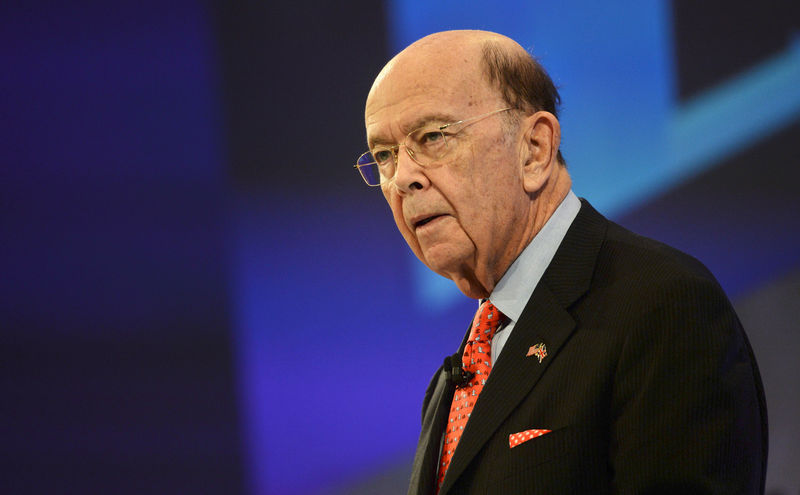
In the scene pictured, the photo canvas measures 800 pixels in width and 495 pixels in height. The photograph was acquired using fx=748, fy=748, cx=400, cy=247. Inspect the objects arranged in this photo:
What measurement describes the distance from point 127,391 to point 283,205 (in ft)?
2.63

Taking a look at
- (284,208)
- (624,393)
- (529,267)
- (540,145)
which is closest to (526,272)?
→ (529,267)

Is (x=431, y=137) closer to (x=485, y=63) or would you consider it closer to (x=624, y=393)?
(x=485, y=63)

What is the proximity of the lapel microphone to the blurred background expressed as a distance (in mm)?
1204

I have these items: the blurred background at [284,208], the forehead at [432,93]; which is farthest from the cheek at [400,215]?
the blurred background at [284,208]

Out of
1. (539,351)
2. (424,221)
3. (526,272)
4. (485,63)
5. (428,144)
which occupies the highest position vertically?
(485,63)

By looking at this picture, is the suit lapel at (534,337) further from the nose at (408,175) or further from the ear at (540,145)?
the nose at (408,175)

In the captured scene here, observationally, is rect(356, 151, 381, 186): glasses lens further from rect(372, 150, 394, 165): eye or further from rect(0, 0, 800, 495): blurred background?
rect(0, 0, 800, 495): blurred background

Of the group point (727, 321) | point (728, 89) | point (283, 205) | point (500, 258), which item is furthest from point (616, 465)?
point (728, 89)

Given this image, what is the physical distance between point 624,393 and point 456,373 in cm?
37

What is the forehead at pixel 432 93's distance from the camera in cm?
134

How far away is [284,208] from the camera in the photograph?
8.52 ft

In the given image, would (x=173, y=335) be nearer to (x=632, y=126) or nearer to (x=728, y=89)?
(x=632, y=126)

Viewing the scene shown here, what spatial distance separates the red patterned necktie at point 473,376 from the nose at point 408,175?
264 mm

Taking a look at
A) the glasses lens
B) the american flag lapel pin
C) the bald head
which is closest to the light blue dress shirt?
the american flag lapel pin
